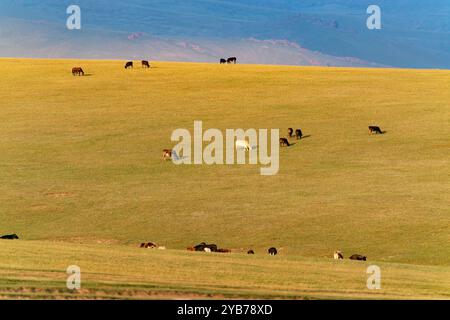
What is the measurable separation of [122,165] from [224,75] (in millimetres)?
28423

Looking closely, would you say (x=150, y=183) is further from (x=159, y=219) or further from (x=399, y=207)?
(x=399, y=207)

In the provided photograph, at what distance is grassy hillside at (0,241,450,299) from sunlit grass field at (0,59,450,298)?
0.08m

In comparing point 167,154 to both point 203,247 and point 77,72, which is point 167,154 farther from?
point 77,72

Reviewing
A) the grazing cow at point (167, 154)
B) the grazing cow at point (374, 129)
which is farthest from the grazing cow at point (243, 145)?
the grazing cow at point (374, 129)

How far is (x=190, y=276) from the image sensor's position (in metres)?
18.8

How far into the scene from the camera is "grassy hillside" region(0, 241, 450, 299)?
54.0 feet

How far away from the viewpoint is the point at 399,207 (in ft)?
118

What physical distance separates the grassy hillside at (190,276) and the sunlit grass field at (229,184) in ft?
0.25

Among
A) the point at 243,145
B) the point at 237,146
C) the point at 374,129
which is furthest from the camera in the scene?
the point at 374,129

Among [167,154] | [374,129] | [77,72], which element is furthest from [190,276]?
[77,72]

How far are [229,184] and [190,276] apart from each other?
71.9 ft

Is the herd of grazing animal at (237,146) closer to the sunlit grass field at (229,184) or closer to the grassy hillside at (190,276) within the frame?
the sunlit grass field at (229,184)

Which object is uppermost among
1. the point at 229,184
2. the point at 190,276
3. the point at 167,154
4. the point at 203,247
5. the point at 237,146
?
the point at 237,146

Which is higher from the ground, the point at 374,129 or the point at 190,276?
the point at 374,129
